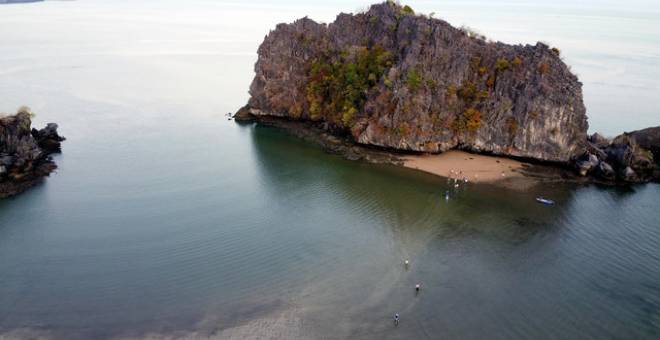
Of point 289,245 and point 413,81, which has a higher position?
point 413,81

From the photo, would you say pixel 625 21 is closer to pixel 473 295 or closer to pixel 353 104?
pixel 353 104

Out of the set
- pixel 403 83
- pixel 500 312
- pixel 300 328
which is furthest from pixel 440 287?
pixel 403 83

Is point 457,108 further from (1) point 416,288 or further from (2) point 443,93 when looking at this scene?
(1) point 416,288

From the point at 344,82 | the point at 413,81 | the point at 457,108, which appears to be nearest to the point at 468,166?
the point at 457,108

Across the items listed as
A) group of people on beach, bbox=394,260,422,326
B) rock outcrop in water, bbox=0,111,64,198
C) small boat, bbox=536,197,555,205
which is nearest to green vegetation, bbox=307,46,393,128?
small boat, bbox=536,197,555,205

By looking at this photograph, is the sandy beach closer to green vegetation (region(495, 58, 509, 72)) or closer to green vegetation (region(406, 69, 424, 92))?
green vegetation (region(406, 69, 424, 92))

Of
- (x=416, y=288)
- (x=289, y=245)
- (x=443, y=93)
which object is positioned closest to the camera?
(x=416, y=288)
